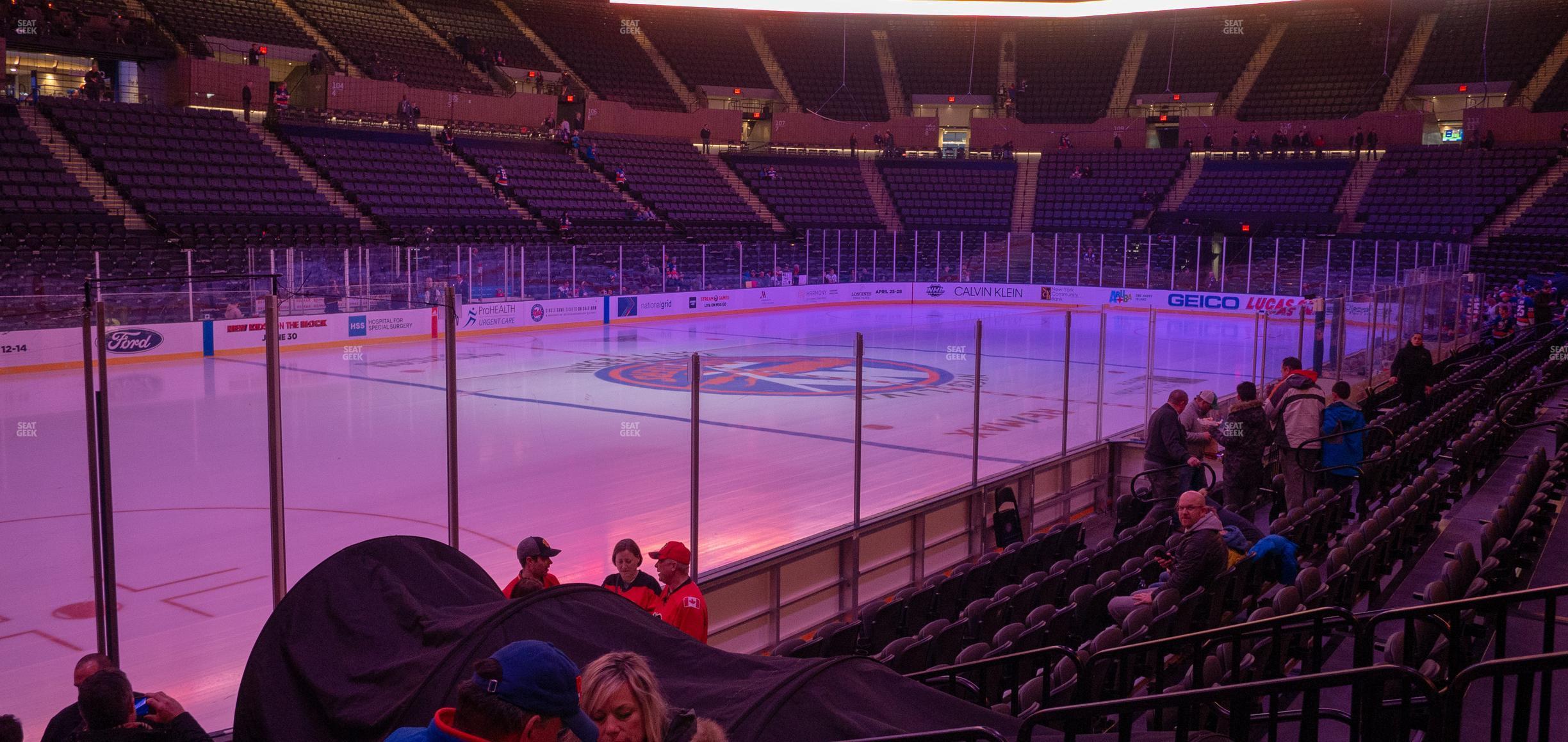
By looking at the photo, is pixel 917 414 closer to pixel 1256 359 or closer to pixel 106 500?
pixel 1256 359

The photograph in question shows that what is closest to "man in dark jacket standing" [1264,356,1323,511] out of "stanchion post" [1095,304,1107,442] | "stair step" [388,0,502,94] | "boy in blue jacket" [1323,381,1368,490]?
"boy in blue jacket" [1323,381,1368,490]

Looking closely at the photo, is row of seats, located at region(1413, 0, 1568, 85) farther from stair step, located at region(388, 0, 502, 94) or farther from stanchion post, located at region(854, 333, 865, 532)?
stanchion post, located at region(854, 333, 865, 532)

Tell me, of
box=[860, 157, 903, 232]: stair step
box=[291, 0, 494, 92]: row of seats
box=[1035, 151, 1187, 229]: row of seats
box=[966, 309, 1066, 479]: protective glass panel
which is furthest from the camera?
box=[860, 157, 903, 232]: stair step

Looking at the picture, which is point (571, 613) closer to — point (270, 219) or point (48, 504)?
point (48, 504)

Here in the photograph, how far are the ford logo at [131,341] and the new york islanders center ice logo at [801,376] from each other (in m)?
3.35

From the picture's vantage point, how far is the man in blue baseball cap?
2629 mm

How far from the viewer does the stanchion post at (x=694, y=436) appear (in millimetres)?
7477

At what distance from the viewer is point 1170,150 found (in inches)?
1702

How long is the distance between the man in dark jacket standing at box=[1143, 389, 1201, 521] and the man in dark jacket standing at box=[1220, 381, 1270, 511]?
0.42 metres

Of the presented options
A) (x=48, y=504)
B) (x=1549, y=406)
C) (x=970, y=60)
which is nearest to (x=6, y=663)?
(x=48, y=504)

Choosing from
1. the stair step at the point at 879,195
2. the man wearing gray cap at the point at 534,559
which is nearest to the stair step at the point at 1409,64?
the stair step at the point at 879,195

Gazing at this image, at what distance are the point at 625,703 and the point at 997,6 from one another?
29759mm

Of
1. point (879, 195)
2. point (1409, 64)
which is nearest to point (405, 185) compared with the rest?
point (879, 195)

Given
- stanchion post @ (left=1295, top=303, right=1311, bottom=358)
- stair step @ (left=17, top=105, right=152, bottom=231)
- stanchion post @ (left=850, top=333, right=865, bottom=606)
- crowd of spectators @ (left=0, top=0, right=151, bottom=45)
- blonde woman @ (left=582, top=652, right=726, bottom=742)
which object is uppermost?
crowd of spectators @ (left=0, top=0, right=151, bottom=45)
